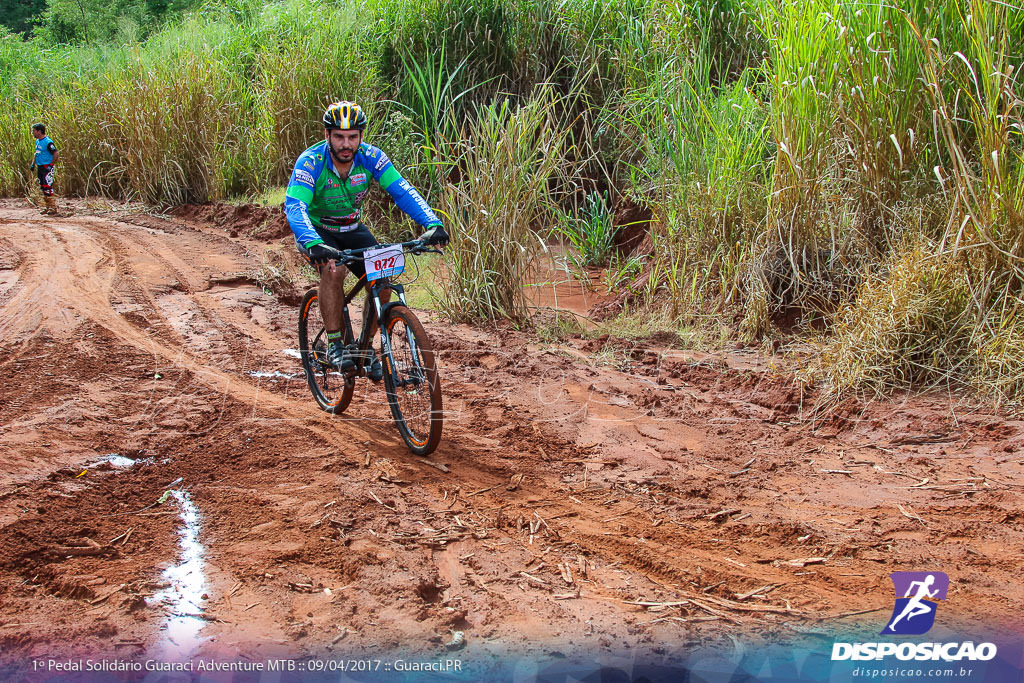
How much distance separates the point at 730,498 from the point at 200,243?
25.7ft

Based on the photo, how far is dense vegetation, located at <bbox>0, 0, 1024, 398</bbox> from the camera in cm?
486

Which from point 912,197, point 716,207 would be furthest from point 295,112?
point 912,197

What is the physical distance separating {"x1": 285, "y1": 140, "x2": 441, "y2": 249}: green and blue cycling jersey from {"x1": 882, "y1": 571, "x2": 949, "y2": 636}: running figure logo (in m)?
2.86

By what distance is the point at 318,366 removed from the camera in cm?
498

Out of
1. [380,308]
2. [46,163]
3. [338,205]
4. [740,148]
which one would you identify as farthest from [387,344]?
[46,163]

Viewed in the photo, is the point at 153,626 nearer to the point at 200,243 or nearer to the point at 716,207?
the point at 716,207

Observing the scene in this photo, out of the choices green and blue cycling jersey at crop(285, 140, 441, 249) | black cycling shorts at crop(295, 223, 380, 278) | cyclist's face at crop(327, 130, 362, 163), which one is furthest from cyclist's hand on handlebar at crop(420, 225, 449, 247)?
cyclist's face at crop(327, 130, 362, 163)

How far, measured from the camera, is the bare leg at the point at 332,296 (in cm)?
451

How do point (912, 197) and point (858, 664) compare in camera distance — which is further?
point (912, 197)

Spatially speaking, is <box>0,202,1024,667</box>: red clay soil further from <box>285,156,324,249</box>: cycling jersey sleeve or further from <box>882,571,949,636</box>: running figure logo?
<box>285,156,324,249</box>: cycling jersey sleeve

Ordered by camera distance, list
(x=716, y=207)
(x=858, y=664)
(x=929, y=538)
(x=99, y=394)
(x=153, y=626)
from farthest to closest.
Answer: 1. (x=716, y=207)
2. (x=99, y=394)
3. (x=929, y=538)
4. (x=153, y=626)
5. (x=858, y=664)

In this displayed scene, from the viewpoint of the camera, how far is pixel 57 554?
316 cm

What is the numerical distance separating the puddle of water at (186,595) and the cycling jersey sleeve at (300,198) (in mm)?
1619

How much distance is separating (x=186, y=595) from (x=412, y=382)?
61.8 inches
